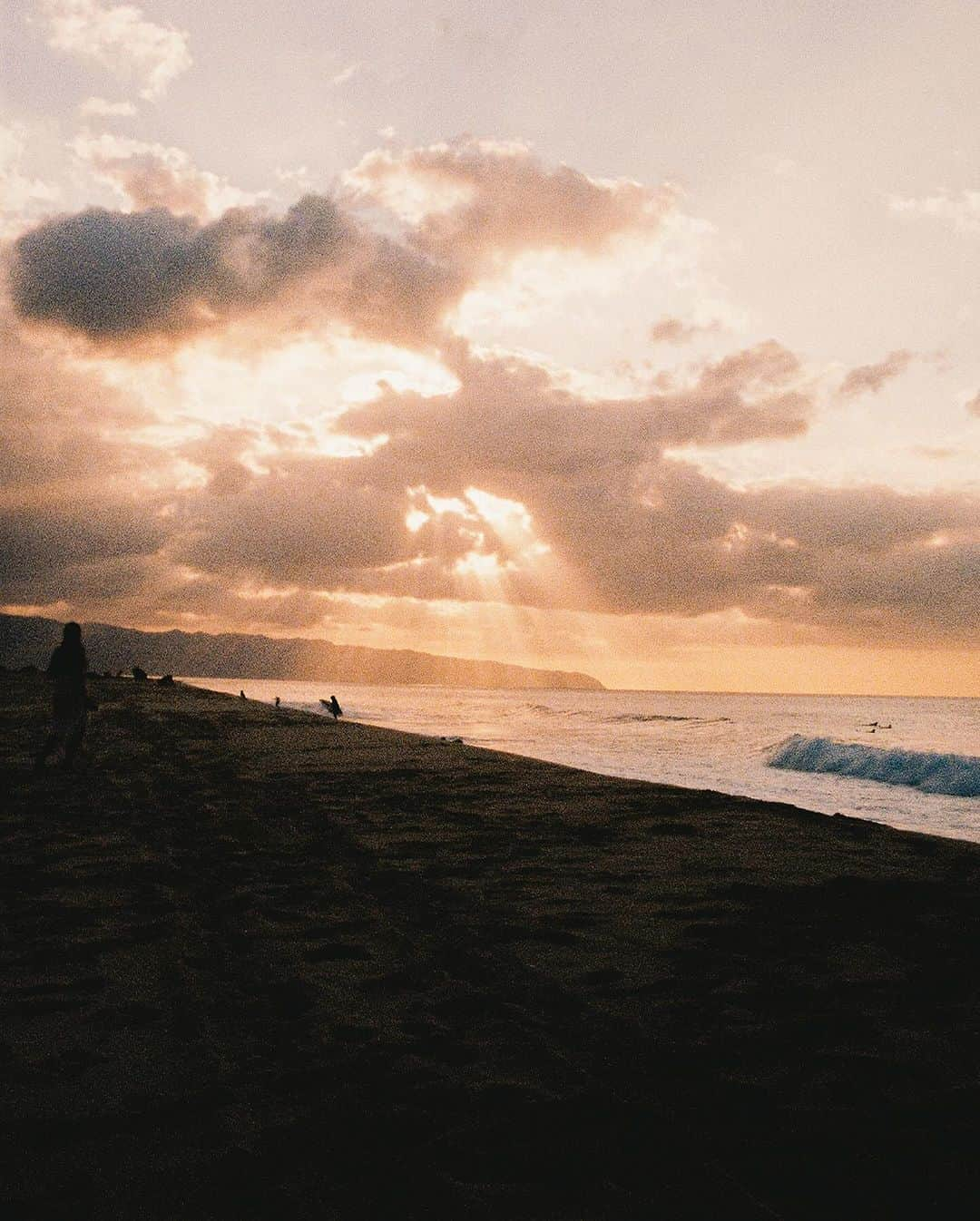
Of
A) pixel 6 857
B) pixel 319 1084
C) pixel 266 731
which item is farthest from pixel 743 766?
pixel 319 1084

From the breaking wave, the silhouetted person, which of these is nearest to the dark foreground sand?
the silhouetted person

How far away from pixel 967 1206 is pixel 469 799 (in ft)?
34.2

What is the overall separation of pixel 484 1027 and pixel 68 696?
13.4 metres

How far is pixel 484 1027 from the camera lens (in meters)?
4.47

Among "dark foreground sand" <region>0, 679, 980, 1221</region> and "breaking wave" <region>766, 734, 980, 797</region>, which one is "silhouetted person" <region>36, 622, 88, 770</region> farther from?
"breaking wave" <region>766, 734, 980, 797</region>

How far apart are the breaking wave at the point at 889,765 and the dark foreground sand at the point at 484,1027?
1789 cm

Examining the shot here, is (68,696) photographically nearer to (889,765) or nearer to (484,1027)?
(484,1027)

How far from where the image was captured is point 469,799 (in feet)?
43.1

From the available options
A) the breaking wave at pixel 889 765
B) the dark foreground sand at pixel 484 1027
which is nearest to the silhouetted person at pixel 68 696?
the dark foreground sand at pixel 484 1027

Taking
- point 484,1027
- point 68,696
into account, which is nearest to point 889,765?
point 68,696

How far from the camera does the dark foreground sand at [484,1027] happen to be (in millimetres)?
3105

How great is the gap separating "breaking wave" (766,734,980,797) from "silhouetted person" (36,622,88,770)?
23.3 metres

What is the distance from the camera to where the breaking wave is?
25.1m

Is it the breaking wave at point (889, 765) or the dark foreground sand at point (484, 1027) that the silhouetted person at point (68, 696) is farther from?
the breaking wave at point (889, 765)
